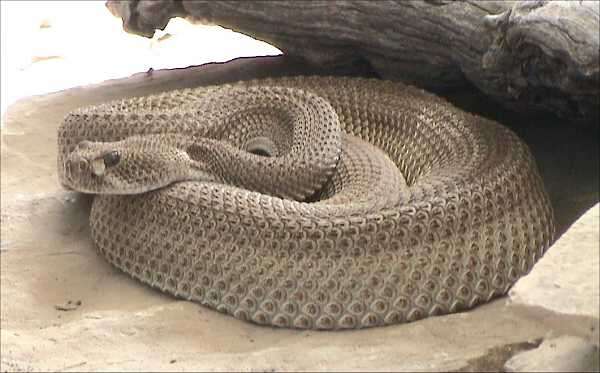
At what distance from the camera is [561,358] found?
2285 millimetres

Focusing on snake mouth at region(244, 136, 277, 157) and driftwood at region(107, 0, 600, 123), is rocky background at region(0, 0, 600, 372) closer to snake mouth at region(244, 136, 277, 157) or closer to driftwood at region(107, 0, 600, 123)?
driftwood at region(107, 0, 600, 123)

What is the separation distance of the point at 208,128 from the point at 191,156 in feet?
0.93

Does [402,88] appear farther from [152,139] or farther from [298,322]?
[298,322]

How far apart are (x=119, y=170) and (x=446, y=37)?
4.85ft

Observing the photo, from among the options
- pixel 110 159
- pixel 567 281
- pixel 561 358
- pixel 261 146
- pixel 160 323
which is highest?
pixel 567 281

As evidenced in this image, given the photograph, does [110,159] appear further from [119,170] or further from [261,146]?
[261,146]

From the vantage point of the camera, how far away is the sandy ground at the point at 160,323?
267 centimetres

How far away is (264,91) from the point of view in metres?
4.16

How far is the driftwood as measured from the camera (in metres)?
3.25

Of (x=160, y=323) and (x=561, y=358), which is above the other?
(x=561, y=358)

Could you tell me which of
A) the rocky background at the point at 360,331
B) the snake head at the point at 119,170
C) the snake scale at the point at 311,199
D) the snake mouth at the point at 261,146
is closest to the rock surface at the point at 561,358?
the rocky background at the point at 360,331

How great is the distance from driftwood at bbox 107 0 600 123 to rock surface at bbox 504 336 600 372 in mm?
1188

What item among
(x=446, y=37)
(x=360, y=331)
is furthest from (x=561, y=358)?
(x=446, y=37)

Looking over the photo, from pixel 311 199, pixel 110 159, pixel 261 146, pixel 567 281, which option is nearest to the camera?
pixel 567 281
